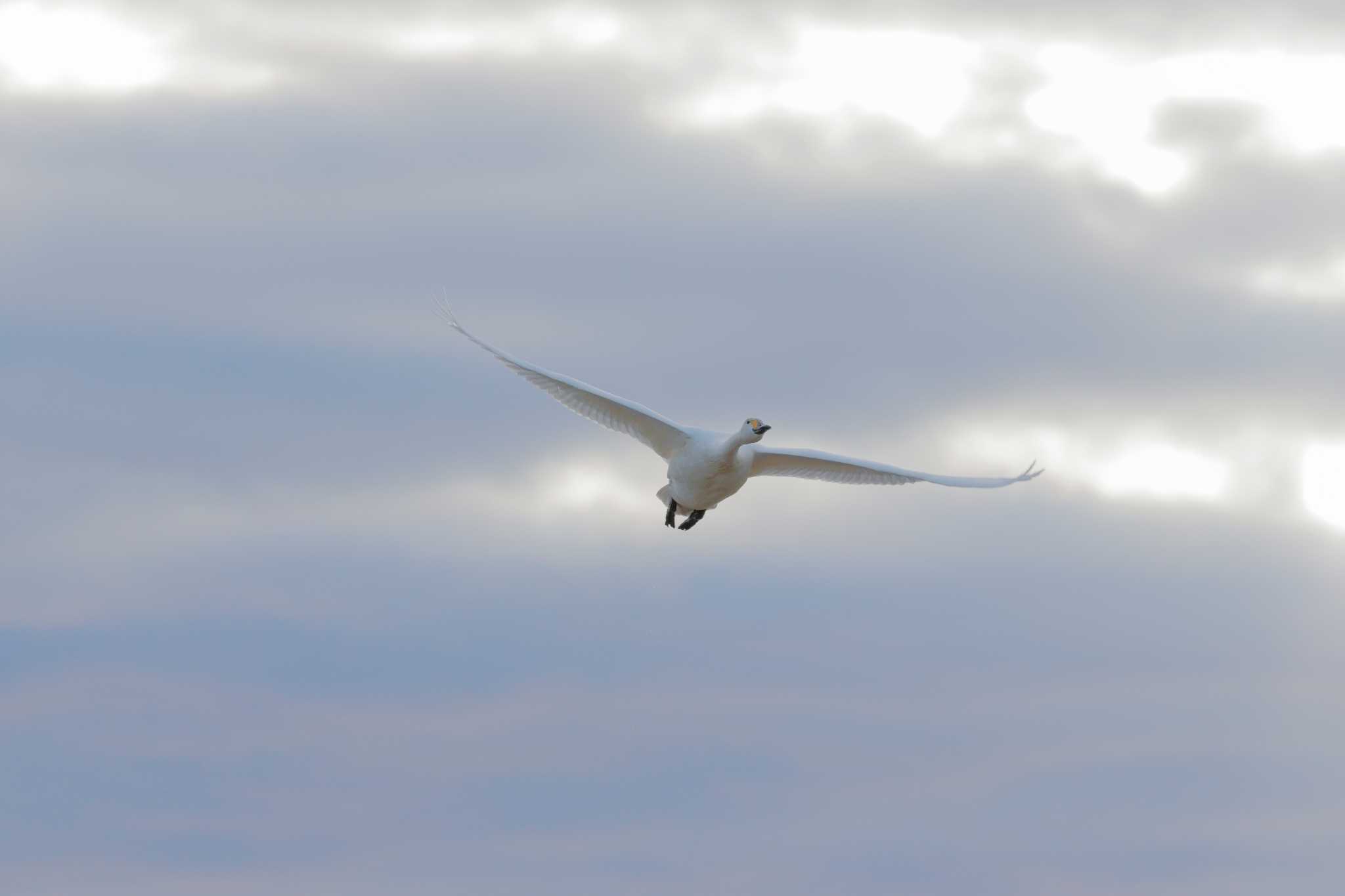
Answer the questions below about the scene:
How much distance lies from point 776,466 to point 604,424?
501cm

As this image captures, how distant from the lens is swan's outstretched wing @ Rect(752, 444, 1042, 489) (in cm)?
5316

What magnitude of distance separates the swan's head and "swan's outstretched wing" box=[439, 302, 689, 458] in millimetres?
2207

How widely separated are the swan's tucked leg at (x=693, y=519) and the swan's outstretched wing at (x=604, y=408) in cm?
185

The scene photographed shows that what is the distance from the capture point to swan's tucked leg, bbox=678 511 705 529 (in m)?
55.1

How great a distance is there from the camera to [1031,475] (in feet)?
163

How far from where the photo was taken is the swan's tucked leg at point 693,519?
55.1 m

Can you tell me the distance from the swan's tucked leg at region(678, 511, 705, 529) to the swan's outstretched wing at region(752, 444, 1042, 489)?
6.38 feet

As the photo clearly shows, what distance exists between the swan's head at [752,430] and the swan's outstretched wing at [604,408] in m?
2.21

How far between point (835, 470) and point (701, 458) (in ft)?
15.8

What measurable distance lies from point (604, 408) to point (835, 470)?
680 centimetres

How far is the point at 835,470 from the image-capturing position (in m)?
55.5

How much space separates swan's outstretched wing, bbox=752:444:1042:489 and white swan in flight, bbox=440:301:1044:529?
0.7 inches

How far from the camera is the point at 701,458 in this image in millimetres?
52656

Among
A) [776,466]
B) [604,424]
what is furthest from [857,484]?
[604,424]
